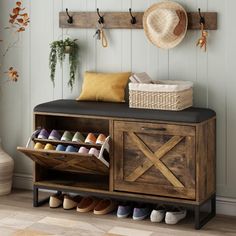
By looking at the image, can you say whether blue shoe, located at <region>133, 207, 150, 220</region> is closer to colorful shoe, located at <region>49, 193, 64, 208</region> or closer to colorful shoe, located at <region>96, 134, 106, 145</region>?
colorful shoe, located at <region>96, 134, 106, 145</region>

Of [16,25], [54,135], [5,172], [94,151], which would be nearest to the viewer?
[94,151]

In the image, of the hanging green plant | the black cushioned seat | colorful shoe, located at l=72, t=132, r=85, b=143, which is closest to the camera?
the black cushioned seat

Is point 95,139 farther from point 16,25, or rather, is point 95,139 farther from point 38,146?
point 16,25

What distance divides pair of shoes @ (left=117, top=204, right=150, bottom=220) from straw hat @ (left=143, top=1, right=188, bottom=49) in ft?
3.73

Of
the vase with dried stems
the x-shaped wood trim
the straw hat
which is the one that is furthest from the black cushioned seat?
the vase with dried stems

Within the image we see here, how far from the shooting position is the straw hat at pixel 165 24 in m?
4.37

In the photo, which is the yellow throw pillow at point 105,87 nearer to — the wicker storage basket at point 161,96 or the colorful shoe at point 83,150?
the wicker storage basket at point 161,96

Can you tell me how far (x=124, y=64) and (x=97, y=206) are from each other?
3.44 ft

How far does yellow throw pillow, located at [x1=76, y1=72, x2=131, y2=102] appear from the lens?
15.0 feet

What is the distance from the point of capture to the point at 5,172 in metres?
4.96

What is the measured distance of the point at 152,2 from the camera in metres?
4.52

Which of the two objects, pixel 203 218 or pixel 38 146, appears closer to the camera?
pixel 203 218

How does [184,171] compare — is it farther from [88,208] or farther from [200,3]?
[200,3]

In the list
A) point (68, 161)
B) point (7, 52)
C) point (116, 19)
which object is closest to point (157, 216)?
point (68, 161)
